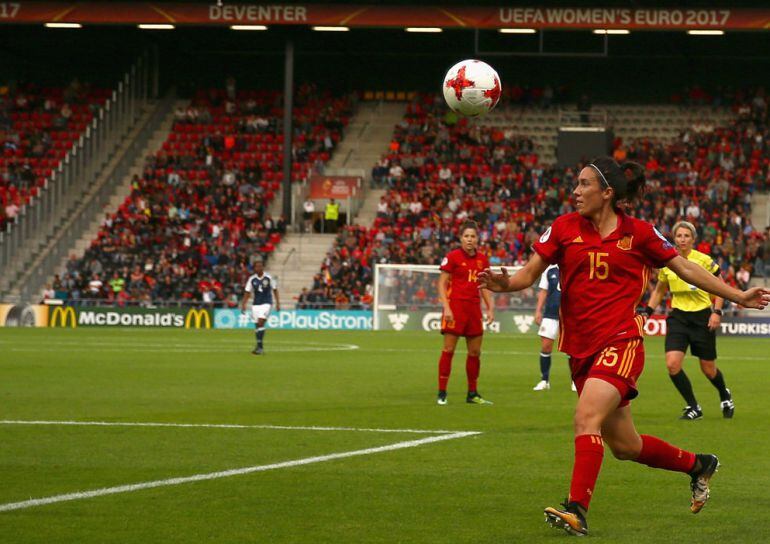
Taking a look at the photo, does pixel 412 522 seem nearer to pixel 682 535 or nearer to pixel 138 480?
pixel 682 535

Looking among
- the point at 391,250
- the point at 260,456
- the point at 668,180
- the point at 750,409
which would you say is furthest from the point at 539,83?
the point at 260,456

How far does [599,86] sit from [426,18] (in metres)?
9.40

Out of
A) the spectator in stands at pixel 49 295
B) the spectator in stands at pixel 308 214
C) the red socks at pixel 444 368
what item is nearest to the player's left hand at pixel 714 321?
the red socks at pixel 444 368

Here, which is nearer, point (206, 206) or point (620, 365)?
point (620, 365)

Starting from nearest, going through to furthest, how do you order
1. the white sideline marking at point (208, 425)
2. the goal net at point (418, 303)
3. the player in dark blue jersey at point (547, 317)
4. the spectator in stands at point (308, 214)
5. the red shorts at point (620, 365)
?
1. the red shorts at point (620, 365)
2. the white sideline marking at point (208, 425)
3. the player in dark blue jersey at point (547, 317)
4. the goal net at point (418, 303)
5. the spectator in stands at point (308, 214)

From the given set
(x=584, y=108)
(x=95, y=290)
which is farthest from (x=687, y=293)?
(x=584, y=108)

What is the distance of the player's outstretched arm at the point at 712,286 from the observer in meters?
8.00

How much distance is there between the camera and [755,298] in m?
8.06

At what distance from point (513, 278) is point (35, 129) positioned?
156 ft

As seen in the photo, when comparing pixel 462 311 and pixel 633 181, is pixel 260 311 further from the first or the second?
pixel 633 181

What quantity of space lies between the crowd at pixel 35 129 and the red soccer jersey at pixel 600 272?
41.7 m

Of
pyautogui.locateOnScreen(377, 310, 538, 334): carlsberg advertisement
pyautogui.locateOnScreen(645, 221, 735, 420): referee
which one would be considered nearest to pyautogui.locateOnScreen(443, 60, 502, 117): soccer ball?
pyautogui.locateOnScreen(645, 221, 735, 420): referee

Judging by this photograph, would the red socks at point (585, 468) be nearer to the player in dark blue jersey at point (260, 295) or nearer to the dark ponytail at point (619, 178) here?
the dark ponytail at point (619, 178)

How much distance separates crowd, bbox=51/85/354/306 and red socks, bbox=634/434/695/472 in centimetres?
3554
